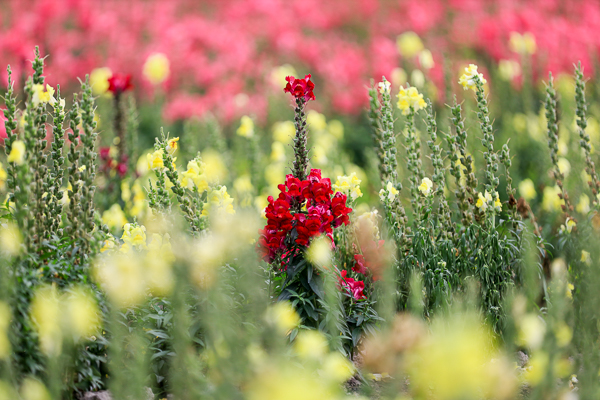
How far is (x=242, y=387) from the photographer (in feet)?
7.06

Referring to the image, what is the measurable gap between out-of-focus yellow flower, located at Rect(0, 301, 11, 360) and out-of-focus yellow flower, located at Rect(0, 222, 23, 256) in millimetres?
292

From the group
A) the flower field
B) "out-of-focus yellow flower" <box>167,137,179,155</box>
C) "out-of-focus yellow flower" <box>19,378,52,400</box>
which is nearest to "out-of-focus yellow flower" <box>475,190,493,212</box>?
the flower field

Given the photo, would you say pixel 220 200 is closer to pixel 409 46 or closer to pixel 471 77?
pixel 471 77

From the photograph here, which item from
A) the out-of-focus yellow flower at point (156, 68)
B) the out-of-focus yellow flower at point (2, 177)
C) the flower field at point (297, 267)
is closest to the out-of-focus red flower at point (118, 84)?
the flower field at point (297, 267)

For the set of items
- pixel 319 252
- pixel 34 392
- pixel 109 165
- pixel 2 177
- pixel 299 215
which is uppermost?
pixel 109 165

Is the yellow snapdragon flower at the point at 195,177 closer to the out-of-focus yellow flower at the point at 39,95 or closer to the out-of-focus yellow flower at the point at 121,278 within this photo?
the out-of-focus yellow flower at the point at 121,278

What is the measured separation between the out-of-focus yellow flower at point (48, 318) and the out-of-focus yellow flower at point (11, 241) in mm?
209

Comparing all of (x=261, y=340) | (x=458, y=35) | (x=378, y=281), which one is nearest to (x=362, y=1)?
(x=458, y=35)

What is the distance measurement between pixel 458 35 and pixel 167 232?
7.45 metres

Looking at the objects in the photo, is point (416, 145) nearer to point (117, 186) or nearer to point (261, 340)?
point (261, 340)

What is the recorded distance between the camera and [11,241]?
2279 millimetres

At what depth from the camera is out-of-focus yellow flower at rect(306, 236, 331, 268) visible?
7.62 feet

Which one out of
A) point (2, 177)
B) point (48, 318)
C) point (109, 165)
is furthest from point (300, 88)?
point (109, 165)

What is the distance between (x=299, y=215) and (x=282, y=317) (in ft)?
2.30
